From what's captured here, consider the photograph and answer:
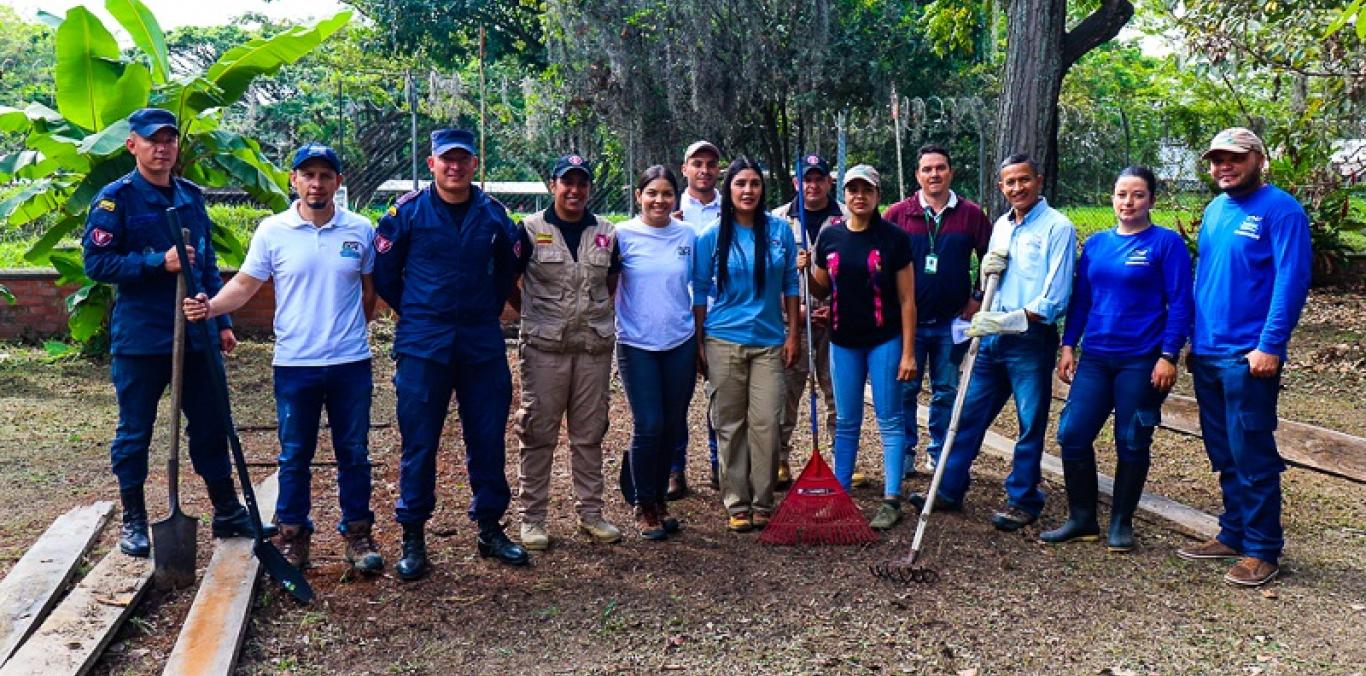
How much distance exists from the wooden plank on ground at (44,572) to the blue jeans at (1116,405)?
13.6 ft

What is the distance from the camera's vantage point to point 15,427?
7863 millimetres

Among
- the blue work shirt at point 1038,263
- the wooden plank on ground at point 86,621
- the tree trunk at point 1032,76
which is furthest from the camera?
the tree trunk at point 1032,76

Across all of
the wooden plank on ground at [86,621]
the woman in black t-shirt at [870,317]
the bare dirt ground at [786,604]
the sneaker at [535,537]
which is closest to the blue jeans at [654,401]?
the bare dirt ground at [786,604]

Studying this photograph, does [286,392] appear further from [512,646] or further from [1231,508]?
[1231,508]

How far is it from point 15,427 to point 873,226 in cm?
601

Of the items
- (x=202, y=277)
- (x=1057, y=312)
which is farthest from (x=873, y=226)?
(x=202, y=277)

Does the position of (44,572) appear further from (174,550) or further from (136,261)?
(136,261)

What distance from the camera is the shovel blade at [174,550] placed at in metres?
4.45

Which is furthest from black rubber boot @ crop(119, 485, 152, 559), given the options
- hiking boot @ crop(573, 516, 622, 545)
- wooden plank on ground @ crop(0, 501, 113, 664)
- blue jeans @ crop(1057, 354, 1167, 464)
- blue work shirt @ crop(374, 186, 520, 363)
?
blue jeans @ crop(1057, 354, 1167, 464)

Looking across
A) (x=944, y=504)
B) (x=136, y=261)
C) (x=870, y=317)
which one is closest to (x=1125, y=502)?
(x=944, y=504)

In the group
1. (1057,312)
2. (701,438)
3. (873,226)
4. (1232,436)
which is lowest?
(701,438)

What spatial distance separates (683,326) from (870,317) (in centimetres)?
88

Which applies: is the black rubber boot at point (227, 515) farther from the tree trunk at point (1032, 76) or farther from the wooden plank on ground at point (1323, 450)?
the tree trunk at point (1032, 76)

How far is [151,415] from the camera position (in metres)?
4.89
